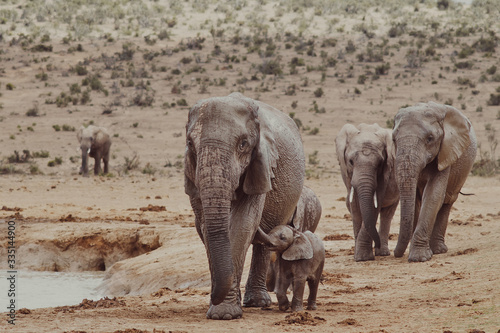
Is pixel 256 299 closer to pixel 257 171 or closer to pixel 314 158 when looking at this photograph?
pixel 257 171

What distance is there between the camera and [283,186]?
22.8ft

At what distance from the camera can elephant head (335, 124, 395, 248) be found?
10250 mm

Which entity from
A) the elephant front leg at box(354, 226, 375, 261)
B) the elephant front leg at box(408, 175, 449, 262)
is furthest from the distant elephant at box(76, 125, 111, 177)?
the elephant front leg at box(408, 175, 449, 262)

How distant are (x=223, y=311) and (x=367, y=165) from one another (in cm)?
479

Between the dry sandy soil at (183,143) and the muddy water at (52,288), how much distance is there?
19.3 inches

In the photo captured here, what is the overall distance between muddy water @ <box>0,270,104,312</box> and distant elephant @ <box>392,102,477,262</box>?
165 inches

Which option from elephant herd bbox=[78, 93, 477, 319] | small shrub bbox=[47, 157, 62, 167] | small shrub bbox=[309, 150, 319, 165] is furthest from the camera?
small shrub bbox=[309, 150, 319, 165]

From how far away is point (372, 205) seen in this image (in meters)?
10.2

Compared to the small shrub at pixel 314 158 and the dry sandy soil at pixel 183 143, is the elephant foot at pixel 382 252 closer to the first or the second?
the dry sandy soil at pixel 183 143

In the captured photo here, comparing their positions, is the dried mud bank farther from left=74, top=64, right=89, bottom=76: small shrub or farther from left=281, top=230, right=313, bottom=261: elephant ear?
left=74, top=64, right=89, bottom=76: small shrub

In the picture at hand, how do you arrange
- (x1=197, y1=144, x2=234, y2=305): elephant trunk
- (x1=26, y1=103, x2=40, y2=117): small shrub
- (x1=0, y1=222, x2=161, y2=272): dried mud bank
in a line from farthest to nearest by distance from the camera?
(x1=26, y1=103, x2=40, y2=117): small shrub < (x1=0, y1=222, x2=161, y2=272): dried mud bank < (x1=197, y1=144, x2=234, y2=305): elephant trunk

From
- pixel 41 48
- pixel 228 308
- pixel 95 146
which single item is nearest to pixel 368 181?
pixel 228 308

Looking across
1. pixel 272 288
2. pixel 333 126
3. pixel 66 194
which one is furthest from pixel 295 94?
pixel 272 288

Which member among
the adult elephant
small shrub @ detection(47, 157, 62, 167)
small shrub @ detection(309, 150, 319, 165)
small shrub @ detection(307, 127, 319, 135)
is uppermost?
the adult elephant
